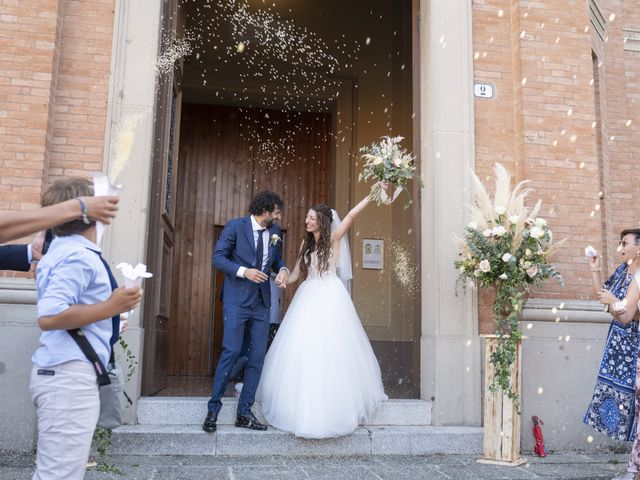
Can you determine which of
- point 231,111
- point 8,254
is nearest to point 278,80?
point 231,111

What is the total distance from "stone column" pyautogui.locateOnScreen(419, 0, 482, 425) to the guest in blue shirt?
14.0 feet

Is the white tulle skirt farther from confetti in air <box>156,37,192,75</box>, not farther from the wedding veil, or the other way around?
confetti in air <box>156,37,192,75</box>

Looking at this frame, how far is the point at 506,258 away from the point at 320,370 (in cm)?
189

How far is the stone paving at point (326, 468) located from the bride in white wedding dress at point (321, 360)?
13.4 inches

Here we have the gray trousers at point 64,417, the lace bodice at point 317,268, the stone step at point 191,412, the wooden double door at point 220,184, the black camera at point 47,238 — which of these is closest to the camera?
the gray trousers at point 64,417

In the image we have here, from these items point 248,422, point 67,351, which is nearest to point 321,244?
point 248,422

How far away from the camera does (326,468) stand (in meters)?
5.00

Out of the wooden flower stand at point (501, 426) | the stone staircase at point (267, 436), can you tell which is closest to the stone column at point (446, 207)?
the stone staircase at point (267, 436)

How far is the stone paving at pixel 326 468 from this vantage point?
4.64 metres

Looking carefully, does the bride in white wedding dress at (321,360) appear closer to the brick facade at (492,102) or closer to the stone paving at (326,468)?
the stone paving at (326,468)

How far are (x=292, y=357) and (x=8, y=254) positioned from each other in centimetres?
316

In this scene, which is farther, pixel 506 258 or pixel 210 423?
pixel 506 258

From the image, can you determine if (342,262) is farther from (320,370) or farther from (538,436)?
(538,436)

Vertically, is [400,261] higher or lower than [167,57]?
lower
